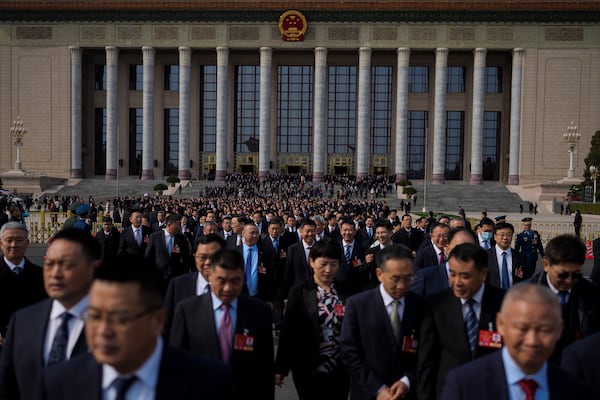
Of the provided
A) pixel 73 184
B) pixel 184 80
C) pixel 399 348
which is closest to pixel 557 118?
pixel 184 80

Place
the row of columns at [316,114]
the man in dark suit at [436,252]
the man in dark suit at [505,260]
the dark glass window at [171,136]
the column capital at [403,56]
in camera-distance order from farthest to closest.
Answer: the dark glass window at [171,136], the column capital at [403,56], the row of columns at [316,114], the man in dark suit at [436,252], the man in dark suit at [505,260]

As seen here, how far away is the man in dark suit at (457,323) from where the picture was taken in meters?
4.37

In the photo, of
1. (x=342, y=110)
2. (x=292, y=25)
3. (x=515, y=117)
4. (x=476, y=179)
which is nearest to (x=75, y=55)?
(x=292, y=25)

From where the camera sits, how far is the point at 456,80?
58156mm

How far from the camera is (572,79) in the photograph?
53.2 meters

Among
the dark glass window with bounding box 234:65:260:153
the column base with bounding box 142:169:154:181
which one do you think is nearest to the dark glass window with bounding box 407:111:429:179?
the dark glass window with bounding box 234:65:260:153

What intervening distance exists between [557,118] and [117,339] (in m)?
55.9

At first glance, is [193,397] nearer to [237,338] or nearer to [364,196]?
[237,338]

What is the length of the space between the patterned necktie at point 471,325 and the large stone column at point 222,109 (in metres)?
50.6

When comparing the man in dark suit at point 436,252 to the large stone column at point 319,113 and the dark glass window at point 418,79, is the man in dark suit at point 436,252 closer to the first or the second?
the large stone column at point 319,113

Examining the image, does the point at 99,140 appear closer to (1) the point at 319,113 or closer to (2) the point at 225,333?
(1) the point at 319,113

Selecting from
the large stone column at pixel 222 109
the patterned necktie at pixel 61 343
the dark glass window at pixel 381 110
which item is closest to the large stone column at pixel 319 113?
the dark glass window at pixel 381 110

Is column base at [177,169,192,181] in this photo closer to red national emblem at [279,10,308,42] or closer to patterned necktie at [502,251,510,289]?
red national emblem at [279,10,308,42]

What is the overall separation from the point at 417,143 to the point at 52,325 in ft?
184
